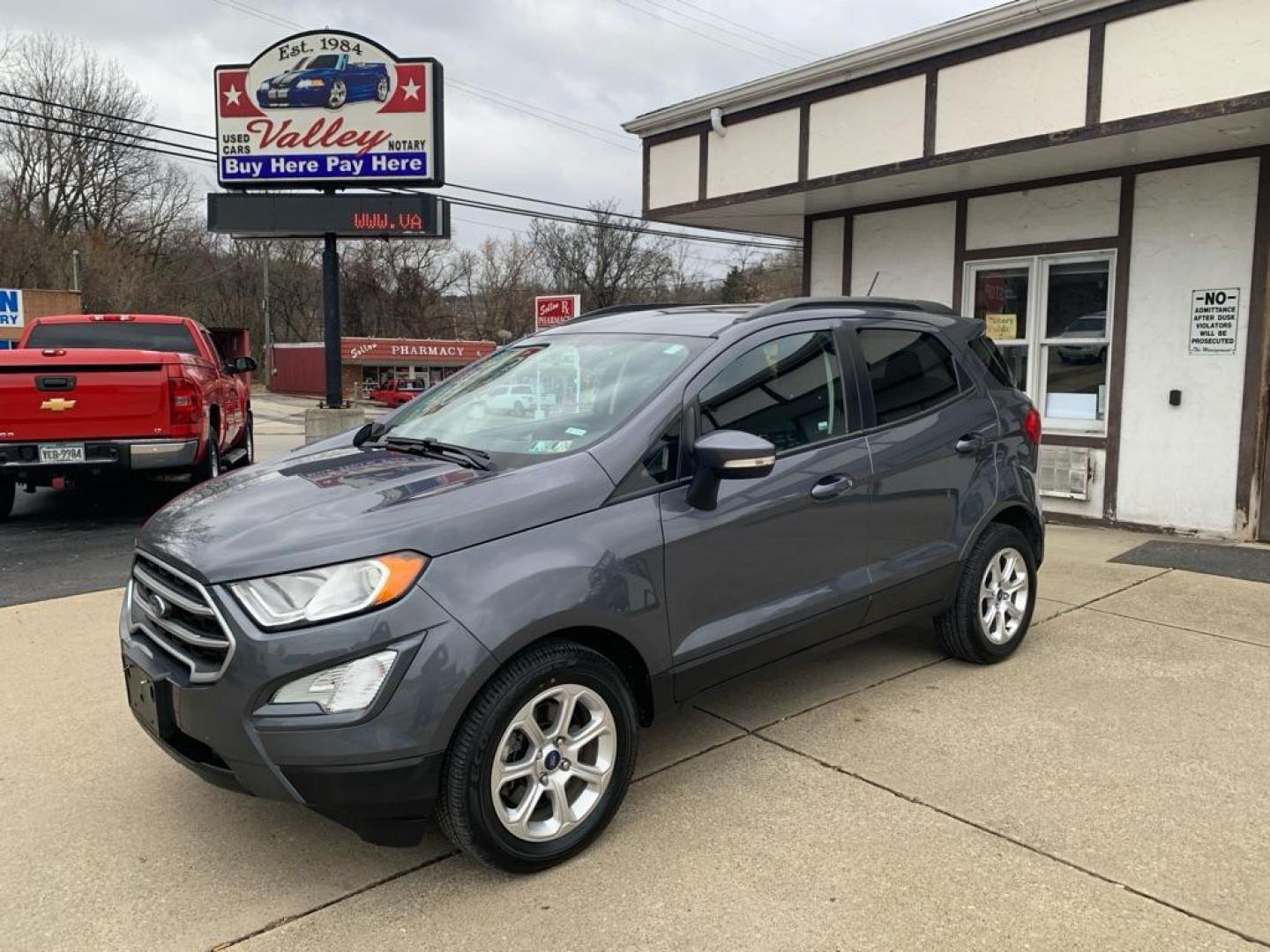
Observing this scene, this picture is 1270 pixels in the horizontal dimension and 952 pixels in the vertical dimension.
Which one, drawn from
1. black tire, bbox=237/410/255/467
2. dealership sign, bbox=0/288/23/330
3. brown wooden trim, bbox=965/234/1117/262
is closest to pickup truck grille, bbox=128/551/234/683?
brown wooden trim, bbox=965/234/1117/262

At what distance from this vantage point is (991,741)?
3.85 metres

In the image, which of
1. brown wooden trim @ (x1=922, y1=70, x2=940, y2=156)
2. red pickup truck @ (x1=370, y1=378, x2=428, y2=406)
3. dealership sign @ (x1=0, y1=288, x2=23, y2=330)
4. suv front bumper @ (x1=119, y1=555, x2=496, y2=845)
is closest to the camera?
suv front bumper @ (x1=119, y1=555, x2=496, y2=845)

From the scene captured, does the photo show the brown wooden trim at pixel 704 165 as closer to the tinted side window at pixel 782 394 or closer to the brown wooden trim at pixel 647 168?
the brown wooden trim at pixel 647 168

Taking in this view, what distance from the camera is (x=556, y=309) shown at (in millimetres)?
11680

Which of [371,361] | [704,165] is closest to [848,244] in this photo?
[704,165]

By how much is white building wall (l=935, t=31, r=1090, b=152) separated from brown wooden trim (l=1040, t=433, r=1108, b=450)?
108 inches

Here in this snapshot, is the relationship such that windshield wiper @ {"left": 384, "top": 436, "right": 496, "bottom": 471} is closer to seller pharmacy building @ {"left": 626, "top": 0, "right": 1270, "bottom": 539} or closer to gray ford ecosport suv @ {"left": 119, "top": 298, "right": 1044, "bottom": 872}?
gray ford ecosport suv @ {"left": 119, "top": 298, "right": 1044, "bottom": 872}

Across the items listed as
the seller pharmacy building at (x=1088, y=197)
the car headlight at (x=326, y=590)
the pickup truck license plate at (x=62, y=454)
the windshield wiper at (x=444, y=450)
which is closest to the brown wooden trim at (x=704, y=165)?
the seller pharmacy building at (x=1088, y=197)

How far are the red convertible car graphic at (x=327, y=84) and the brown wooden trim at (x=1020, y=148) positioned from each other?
704cm

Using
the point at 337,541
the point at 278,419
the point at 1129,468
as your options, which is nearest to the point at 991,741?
the point at 337,541

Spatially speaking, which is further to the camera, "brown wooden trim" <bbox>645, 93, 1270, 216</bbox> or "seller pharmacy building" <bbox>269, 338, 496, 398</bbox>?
"seller pharmacy building" <bbox>269, 338, 496, 398</bbox>

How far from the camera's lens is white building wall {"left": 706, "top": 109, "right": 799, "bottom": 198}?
928 cm

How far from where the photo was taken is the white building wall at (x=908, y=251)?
9.40m

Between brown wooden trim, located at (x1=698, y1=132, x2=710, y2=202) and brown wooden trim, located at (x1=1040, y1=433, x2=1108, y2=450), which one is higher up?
brown wooden trim, located at (x1=698, y1=132, x2=710, y2=202)
